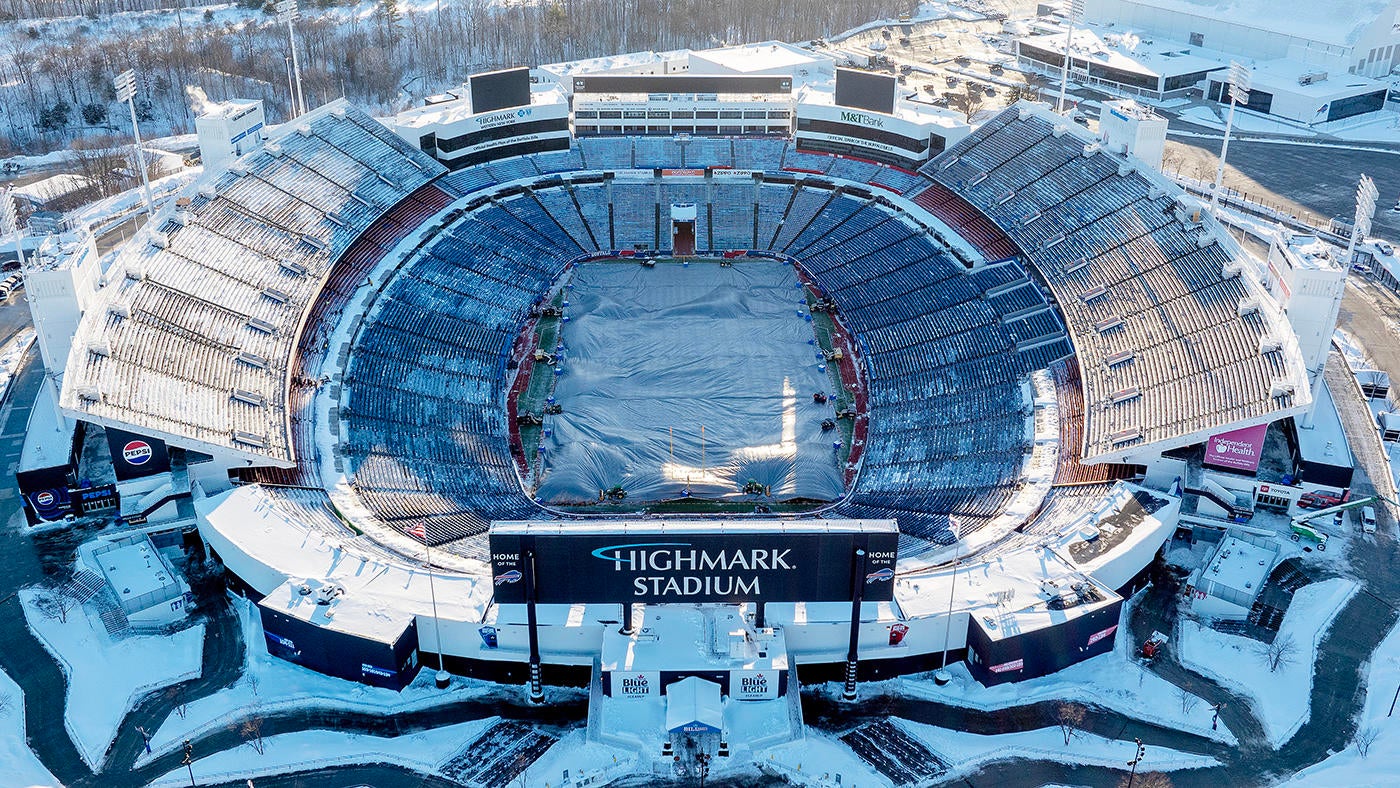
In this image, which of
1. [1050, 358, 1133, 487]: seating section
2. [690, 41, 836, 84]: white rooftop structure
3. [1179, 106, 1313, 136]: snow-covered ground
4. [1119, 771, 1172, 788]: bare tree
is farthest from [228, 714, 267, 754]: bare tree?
[1179, 106, 1313, 136]: snow-covered ground

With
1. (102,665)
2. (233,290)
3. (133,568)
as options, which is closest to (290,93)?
(233,290)

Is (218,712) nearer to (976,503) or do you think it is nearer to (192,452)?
(192,452)

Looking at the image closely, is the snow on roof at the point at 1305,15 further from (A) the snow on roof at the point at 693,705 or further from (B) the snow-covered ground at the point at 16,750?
(B) the snow-covered ground at the point at 16,750

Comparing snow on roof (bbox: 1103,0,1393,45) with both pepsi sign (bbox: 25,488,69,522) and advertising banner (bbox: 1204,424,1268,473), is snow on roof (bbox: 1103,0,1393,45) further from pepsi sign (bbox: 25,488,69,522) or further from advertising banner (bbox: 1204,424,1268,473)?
pepsi sign (bbox: 25,488,69,522)

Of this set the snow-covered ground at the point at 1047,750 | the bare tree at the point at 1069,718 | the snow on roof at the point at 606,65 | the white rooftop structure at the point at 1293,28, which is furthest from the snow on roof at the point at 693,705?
the white rooftop structure at the point at 1293,28

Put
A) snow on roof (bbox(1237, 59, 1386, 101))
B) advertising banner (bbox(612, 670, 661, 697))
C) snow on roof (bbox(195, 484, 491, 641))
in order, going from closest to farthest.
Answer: advertising banner (bbox(612, 670, 661, 697))
snow on roof (bbox(195, 484, 491, 641))
snow on roof (bbox(1237, 59, 1386, 101))

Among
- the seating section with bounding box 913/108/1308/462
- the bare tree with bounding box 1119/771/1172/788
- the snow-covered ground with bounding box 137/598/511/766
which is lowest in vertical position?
the bare tree with bounding box 1119/771/1172/788

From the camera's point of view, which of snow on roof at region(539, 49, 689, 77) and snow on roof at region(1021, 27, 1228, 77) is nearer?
snow on roof at region(539, 49, 689, 77)
